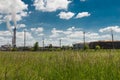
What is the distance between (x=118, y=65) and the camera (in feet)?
18.1

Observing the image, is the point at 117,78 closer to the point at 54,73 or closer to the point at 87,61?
the point at 54,73

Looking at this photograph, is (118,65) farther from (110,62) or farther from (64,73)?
(64,73)

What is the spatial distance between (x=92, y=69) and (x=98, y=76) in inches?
24.5

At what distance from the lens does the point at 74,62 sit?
21.1 ft

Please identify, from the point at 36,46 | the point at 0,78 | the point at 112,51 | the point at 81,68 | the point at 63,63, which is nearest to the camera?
the point at 0,78

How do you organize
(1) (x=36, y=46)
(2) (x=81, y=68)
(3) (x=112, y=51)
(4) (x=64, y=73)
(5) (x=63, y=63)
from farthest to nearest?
(1) (x=36, y=46)
(3) (x=112, y=51)
(5) (x=63, y=63)
(2) (x=81, y=68)
(4) (x=64, y=73)

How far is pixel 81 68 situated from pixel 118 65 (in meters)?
0.87

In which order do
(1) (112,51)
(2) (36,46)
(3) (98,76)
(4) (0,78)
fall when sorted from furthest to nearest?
(2) (36,46) → (1) (112,51) → (3) (98,76) → (4) (0,78)

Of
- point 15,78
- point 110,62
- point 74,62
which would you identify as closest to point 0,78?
point 15,78

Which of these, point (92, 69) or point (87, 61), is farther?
point (87, 61)

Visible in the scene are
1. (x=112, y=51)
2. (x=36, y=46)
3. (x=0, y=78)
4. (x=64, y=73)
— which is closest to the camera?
(x=0, y=78)

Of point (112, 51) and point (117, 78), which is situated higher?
point (112, 51)

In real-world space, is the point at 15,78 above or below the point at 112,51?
below

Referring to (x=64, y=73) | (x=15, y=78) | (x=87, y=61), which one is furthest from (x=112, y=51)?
(x=15, y=78)
